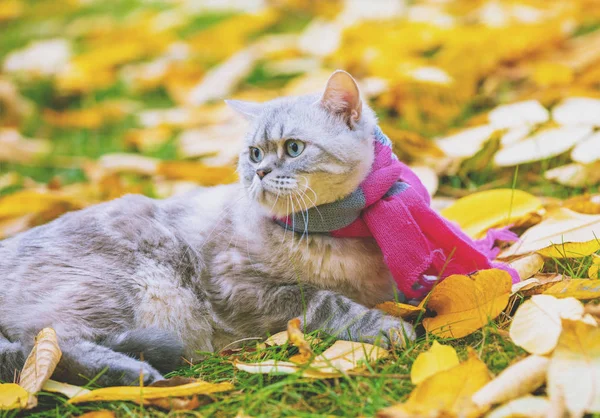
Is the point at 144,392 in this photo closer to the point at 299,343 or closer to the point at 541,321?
the point at 299,343

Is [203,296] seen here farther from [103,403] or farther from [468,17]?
[468,17]

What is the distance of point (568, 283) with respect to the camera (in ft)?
5.60

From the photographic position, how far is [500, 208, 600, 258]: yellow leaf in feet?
6.14

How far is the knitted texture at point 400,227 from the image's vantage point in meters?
1.82

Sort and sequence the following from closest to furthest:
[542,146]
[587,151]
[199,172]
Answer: [587,151] < [542,146] < [199,172]

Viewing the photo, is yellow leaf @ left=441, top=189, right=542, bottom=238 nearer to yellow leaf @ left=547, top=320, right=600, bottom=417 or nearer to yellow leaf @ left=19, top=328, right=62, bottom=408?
yellow leaf @ left=547, top=320, right=600, bottom=417

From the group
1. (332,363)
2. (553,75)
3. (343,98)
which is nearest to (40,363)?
(332,363)

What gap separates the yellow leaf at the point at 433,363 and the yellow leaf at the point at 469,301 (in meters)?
0.19

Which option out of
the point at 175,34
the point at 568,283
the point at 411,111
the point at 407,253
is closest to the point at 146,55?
the point at 175,34

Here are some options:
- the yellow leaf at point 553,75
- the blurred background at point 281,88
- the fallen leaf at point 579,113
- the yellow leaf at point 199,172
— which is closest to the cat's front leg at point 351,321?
the blurred background at point 281,88

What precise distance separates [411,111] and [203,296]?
5.93ft

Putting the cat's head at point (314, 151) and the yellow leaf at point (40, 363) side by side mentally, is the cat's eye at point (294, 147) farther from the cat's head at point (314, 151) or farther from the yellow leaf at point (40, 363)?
the yellow leaf at point (40, 363)

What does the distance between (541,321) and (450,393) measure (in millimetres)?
327

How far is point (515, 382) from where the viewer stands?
1356mm
